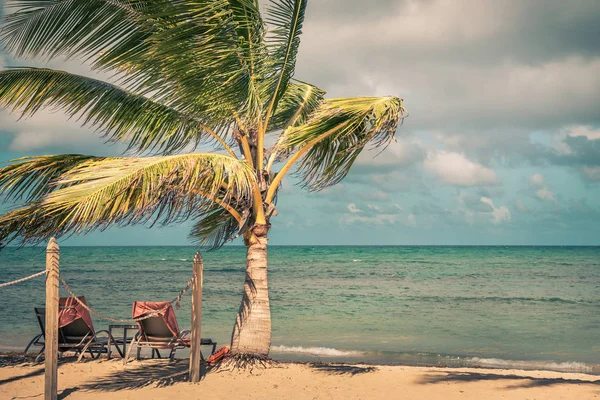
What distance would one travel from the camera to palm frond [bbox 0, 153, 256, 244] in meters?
5.57

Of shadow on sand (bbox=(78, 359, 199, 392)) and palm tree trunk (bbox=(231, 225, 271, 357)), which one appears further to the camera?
palm tree trunk (bbox=(231, 225, 271, 357))

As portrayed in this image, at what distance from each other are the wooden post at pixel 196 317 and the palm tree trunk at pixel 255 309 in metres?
0.80

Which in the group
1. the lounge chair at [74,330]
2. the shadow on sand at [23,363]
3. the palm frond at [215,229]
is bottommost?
the shadow on sand at [23,363]

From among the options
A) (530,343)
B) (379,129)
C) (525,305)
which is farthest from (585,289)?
(379,129)

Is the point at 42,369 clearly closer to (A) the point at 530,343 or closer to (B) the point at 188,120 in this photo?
Result: (B) the point at 188,120

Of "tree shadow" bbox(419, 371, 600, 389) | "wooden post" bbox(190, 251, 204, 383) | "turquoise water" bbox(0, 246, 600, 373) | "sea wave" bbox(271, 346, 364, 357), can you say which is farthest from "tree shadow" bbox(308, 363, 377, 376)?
"sea wave" bbox(271, 346, 364, 357)

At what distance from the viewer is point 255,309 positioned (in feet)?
25.4

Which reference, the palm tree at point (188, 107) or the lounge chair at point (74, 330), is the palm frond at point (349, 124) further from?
the lounge chair at point (74, 330)

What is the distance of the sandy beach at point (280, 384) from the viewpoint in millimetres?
6633

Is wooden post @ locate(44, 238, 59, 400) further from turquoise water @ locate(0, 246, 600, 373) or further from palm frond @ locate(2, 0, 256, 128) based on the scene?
turquoise water @ locate(0, 246, 600, 373)

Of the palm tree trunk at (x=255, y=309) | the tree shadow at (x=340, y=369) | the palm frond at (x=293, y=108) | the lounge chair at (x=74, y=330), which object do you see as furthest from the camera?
the palm frond at (x=293, y=108)

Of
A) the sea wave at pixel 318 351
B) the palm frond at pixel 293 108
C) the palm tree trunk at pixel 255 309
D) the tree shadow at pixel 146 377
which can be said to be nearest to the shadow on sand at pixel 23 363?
the tree shadow at pixel 146 377

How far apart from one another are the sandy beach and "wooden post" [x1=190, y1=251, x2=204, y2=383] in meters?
0.18

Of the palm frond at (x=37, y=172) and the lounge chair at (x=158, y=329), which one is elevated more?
the palm frond at (x=37, y=172)
